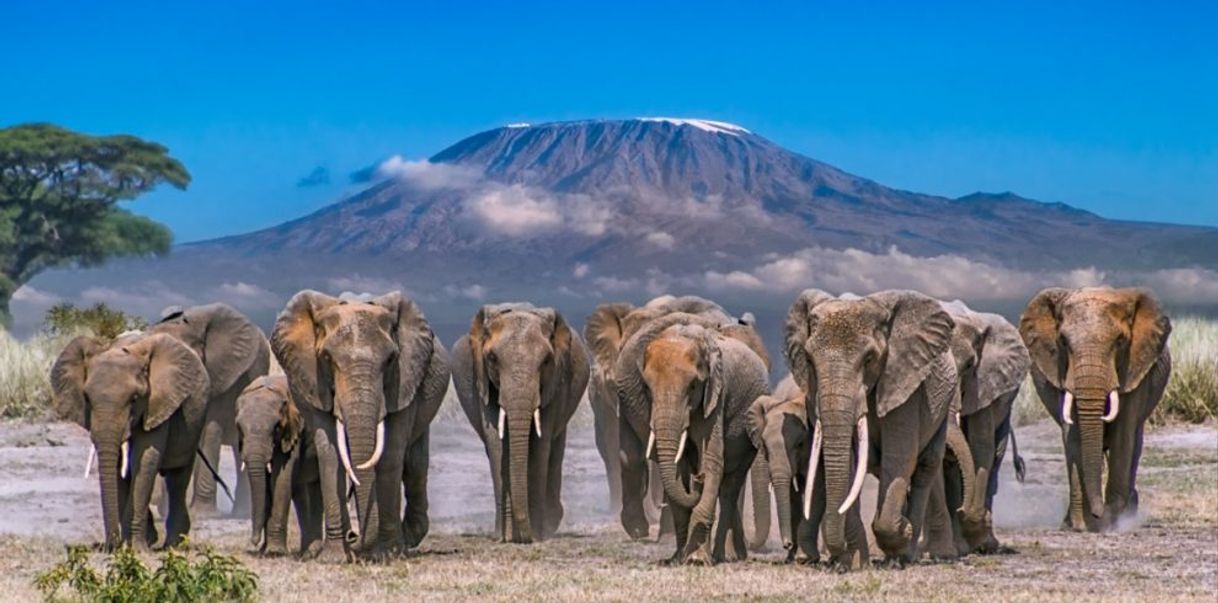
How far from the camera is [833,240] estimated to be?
13312 centimetres

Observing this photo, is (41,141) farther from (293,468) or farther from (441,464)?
(293,468)

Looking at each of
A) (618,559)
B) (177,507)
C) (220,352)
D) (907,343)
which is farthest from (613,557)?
(220,352)

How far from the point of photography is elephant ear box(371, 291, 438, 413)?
17.1 metres

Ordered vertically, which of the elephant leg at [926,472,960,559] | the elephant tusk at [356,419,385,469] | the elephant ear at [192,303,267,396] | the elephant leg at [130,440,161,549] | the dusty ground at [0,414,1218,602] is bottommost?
the dusty ground at [0,414,1218,602]

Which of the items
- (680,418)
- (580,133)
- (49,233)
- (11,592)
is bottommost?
(11,592)

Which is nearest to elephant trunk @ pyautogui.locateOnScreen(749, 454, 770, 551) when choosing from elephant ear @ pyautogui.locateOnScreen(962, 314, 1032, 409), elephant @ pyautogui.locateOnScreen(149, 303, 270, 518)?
elephant ear @ pyautogui.locateOnScreen(962, 314, 1032, 409)

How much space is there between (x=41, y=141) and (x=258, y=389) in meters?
50.8

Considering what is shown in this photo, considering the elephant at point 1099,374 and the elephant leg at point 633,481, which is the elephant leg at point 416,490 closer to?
the elephant leg at point 633,481

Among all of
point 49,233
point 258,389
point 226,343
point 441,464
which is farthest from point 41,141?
point 258,389

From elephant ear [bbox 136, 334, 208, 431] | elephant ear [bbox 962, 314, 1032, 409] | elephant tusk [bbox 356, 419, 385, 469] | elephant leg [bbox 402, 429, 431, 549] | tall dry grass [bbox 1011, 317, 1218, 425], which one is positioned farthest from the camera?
tall dry grass [bbox 1011, 317, 1218, 425]

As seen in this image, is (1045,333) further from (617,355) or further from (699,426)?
(699,426)

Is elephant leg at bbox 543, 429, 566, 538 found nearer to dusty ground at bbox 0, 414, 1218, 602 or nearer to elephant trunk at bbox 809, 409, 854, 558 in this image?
dusty ground at bbox 0, 414, 1218, 602

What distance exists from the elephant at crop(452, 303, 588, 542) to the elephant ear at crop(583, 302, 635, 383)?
6.52ft

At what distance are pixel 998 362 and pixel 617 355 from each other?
4628 millimetres
